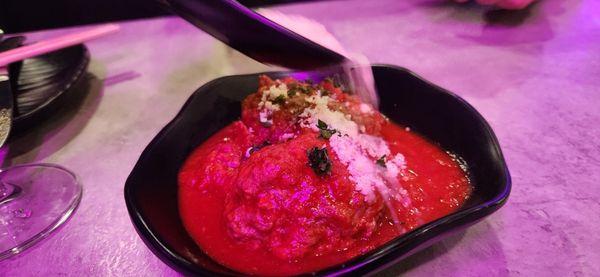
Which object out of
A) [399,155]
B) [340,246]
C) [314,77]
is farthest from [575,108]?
[340,246]

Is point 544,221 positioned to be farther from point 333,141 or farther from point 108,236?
point 108,236

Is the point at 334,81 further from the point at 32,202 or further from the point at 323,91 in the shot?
the point at 32,202

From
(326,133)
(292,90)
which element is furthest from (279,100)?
(326,133)

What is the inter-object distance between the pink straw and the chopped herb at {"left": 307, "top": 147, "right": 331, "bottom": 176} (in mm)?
1836

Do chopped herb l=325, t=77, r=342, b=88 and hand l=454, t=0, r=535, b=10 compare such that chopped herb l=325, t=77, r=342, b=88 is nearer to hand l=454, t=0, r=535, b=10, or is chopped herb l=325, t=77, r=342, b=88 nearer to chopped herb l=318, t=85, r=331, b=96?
chopped herb l=318, t=85, r=331, b=96

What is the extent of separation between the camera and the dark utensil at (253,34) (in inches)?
68.2

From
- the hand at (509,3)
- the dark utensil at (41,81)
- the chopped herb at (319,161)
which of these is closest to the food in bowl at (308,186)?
the chopped herb at (319,161)

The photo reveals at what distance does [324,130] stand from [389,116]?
699mm

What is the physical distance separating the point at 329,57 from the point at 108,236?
A: 136 centimetres

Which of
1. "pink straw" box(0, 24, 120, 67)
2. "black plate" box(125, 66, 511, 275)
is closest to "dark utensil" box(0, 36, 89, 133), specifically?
"pink straw" box(0, 24, 120, 67)

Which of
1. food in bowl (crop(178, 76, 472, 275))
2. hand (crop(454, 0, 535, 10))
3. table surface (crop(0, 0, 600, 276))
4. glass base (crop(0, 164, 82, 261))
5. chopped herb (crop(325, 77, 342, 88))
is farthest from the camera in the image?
hand (crop(454, 0, 535, 10))

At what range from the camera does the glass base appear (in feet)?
6.51

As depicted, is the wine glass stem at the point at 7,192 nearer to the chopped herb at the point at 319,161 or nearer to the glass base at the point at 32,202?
the glass base at the point at 32,202

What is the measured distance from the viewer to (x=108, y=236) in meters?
2.00
